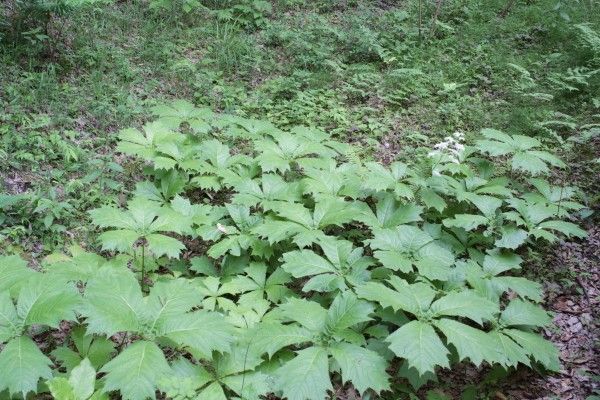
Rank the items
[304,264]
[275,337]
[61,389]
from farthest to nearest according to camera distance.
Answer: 1. [304,264]
2. [275,337]
3. [61,389]

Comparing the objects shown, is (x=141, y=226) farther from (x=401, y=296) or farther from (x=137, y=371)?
(x=401, y=296)

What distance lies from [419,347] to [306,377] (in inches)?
→ 28.1

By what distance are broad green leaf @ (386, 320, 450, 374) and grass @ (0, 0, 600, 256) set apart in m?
3.00

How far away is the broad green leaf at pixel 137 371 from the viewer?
260 centimetres

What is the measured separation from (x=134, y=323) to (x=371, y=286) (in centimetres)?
156

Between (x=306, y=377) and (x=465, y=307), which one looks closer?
(x=306, y=377)

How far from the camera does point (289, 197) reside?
455 cm

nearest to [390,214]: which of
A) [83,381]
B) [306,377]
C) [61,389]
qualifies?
[306,377]

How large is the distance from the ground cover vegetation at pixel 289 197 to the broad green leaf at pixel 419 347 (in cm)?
2

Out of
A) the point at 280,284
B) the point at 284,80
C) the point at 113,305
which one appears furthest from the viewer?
the point at 284,80

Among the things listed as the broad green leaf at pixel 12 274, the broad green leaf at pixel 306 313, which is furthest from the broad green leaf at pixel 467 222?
the broad green leaf at pixel 12 274

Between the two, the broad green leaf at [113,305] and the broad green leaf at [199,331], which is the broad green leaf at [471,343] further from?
Result: the broad green leaf at [113,305]

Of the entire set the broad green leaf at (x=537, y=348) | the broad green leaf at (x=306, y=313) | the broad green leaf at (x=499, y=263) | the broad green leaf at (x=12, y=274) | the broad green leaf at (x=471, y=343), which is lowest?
the broad green leaf at (x=537, y=348)

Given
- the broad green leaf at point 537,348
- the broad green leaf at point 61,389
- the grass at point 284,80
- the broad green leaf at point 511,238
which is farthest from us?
the grass at point 284,80
